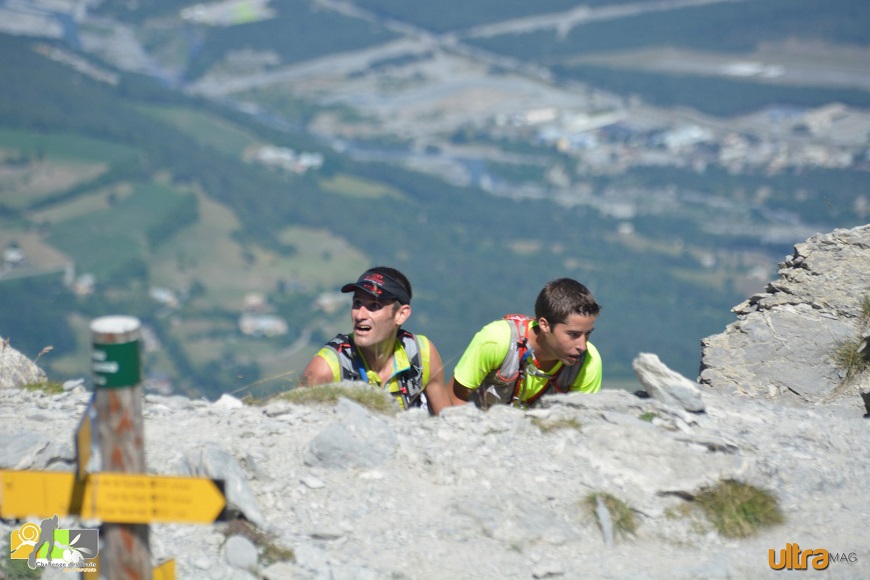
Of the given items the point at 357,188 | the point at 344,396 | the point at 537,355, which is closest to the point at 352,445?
the point at 344,396

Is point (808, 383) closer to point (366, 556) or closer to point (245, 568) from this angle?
point (366, 556)

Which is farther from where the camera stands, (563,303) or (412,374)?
(412,374)

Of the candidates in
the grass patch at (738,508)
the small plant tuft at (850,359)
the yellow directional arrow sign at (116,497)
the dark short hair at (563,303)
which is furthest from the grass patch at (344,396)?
the small plant tuft at (850,359)

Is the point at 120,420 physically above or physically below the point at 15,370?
above

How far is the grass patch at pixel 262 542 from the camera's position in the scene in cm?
568

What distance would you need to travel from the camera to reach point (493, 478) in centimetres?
650

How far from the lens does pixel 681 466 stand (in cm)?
661

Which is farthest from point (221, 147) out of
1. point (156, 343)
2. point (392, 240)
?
point (156, 343)

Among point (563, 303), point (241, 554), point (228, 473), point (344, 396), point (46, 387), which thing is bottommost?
point (241, 554)

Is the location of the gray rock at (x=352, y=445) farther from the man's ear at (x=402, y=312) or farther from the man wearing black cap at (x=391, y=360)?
the man's ear at (x=402, y=312)

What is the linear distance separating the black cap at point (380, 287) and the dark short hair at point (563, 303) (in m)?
1.08

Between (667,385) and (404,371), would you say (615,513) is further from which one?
(404,371)

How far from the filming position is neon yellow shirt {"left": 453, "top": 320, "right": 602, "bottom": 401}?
721 centimetres

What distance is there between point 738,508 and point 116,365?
4342 mm
